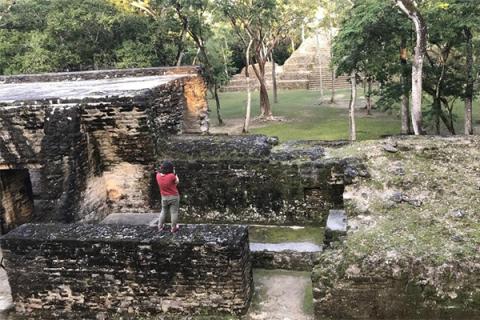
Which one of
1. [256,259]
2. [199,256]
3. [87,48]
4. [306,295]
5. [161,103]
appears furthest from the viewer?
[87,48]

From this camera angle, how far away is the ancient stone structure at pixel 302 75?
35594 mm

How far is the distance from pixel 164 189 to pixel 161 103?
2824 mm

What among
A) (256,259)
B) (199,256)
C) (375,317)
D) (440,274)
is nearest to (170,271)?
(199,256)

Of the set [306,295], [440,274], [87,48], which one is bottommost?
[306,295]

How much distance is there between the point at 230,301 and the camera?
5.97 m

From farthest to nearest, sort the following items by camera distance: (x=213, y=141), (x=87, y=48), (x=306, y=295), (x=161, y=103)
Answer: (x=87, y=48)
(x=161, y=103)
(x=213, y=141)
(x=306, y=295)

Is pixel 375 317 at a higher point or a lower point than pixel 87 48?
lower

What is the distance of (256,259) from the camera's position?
709 centimetres

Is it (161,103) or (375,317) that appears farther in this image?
(161,103)

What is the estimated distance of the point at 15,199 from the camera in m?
8.88

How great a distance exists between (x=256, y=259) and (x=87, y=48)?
1407 centimetres

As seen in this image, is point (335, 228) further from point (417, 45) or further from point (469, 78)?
point (469, 78)

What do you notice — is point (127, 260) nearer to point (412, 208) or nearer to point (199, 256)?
point (199, 256)

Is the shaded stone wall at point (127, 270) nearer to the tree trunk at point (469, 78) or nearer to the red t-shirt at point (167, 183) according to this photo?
the red t-shirt at point (167, 183)
